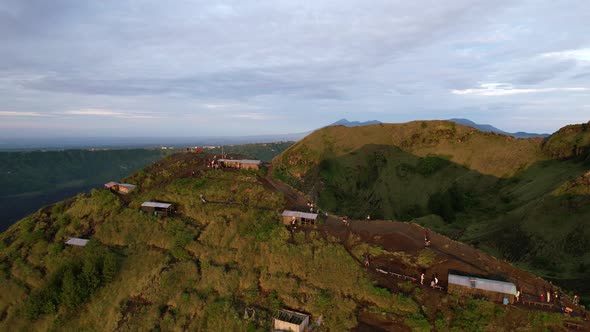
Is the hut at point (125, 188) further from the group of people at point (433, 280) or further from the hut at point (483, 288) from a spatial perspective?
the hut at point (483, 288)

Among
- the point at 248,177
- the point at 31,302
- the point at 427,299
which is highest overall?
the point at 248,177

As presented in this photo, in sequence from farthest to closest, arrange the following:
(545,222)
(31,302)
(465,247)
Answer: (545,222) < (465,247) < (31,302)

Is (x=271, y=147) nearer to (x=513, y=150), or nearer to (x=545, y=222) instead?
(x=513, y=150)

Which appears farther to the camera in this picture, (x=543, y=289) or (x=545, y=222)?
(x=545, y=222)

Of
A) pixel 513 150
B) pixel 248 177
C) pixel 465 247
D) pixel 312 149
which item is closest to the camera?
pixel 465 247

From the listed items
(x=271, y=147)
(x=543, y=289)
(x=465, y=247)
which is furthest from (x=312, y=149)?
(x=271, y=147)

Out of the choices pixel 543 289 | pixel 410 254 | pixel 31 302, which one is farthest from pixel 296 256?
pixel 31 302

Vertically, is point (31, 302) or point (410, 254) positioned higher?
point (410, 254)
